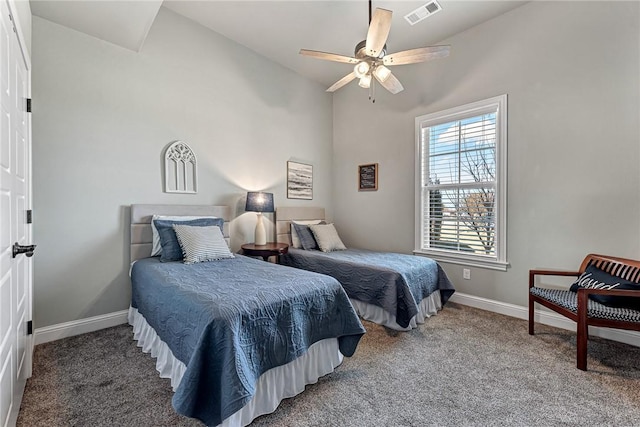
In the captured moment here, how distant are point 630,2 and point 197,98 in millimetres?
4150

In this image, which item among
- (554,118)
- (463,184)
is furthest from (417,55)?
(463,184)

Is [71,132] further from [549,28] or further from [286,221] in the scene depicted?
[549,28]

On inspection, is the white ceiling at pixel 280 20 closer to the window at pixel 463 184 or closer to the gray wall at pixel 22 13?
the gray wall at pixel 22 13

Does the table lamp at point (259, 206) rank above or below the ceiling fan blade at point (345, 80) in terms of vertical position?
below

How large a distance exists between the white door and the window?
3.65 metres

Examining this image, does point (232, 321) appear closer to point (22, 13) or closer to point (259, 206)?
point (259, 206)

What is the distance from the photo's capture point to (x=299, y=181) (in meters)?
4.36

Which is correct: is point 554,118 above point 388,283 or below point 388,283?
above

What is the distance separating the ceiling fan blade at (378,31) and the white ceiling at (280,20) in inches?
37.7

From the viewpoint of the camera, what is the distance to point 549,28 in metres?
2.73

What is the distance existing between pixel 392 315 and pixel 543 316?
1.55 meters

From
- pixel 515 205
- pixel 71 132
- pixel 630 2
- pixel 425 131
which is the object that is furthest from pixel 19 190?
pixel 630 2

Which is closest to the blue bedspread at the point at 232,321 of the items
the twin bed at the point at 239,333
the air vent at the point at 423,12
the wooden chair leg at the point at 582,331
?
the twin bed at the point at 239,333

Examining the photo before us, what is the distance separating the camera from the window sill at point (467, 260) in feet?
10.1
